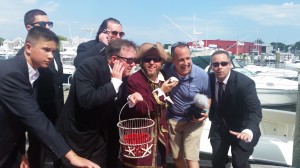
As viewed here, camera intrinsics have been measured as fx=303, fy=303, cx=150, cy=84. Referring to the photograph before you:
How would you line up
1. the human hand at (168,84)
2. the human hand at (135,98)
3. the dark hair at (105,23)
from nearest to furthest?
1. the human hand at (135,98)
2. the human hand at (168,84)
3. the dark hair at (105,23)

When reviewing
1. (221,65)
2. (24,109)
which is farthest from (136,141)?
(221,65)

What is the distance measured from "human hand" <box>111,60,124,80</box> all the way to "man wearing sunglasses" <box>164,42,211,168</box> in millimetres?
955

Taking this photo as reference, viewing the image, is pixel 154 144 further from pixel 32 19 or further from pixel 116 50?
pixel 32 19

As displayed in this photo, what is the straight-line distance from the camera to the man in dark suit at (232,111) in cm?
369

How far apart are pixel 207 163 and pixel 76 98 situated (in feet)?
9.04

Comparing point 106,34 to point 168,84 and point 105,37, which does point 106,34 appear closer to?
point 105,37

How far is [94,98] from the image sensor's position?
2629mm

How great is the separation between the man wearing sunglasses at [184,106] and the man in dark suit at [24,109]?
5.48 ft

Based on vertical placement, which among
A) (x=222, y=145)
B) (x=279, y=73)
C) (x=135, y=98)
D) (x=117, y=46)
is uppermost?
(x=117, y=46)

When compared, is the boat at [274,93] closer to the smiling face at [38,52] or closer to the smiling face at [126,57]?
the smiling face at [126,57]

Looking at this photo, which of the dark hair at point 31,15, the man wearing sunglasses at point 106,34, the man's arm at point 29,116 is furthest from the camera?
the man wearing sunglasses at point 106,34

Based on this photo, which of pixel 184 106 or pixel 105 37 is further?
pixel 105 37

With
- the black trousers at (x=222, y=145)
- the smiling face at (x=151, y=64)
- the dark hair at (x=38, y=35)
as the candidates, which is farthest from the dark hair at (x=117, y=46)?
the black trousers at (x=222, y=145)

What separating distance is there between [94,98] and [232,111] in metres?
1.96
